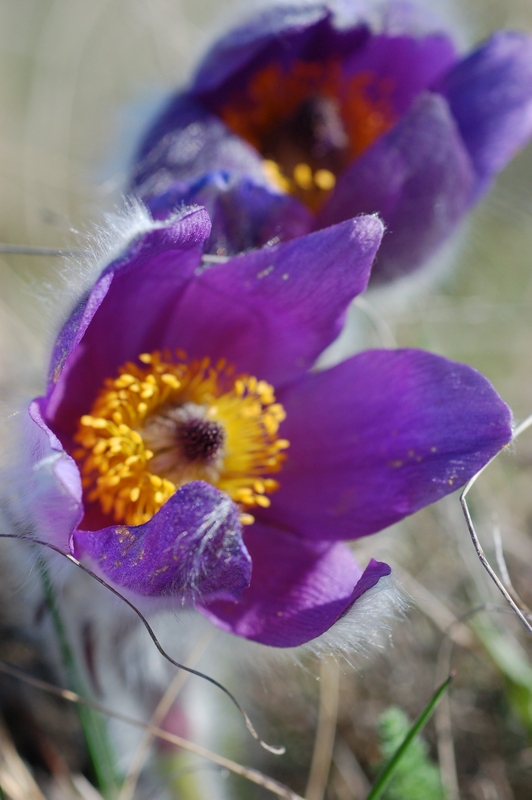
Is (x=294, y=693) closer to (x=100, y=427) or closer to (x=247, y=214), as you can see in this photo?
(x=100, y=427)

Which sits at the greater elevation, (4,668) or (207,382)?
(207,382)

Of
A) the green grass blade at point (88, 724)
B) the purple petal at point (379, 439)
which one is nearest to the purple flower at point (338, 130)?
the purple petal at point (379, 439)

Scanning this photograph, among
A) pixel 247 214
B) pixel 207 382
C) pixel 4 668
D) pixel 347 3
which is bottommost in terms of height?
pixel 4 668

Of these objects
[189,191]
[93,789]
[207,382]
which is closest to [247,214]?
[189,191]

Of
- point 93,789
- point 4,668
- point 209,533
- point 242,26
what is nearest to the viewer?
point 209,533

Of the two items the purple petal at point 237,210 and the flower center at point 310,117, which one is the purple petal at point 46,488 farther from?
the flower center at point 310,117

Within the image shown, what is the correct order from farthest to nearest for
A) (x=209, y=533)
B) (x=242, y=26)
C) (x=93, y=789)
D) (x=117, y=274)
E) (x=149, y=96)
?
1. (x=149, y=96)
2. (x=242, y=26)
3. (x=93, y=789)
4. (x=117, y=274)
5. (x=209, y=533)

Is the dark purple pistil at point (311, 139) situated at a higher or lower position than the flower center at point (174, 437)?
higher

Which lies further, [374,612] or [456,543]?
[456,543]

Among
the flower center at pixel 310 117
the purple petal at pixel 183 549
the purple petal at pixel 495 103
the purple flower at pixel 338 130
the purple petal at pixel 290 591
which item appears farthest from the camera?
the flower center at pixel 310 117
